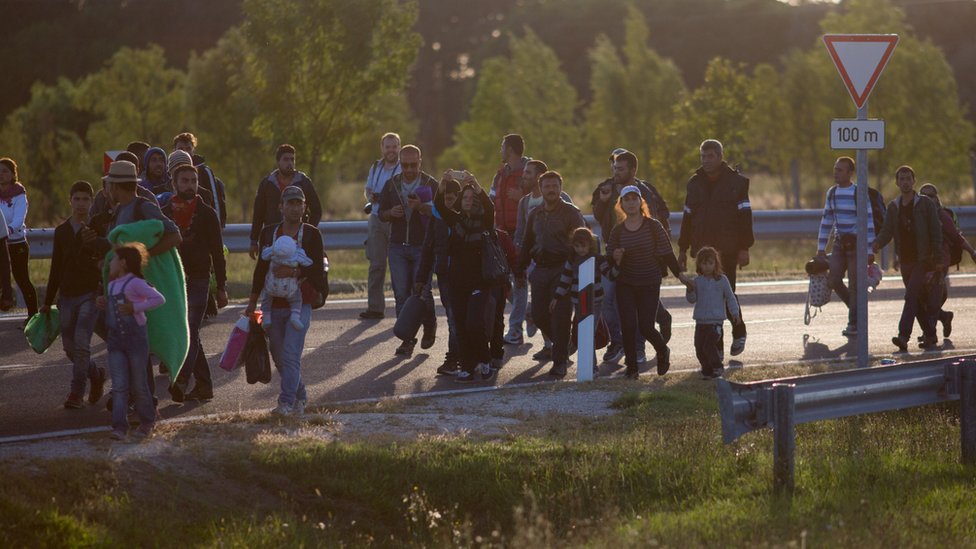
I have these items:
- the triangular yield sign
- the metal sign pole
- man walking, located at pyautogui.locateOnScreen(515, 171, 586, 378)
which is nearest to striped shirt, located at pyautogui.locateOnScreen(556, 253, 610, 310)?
man walking, located at pyautogui.locateOnScreen(515, 171, 586, 378)

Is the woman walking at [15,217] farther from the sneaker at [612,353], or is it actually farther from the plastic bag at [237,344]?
the sneaker at [612,353]

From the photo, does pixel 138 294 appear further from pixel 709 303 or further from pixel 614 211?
pixel 614 211

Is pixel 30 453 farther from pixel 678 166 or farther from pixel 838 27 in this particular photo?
pixel 838 27

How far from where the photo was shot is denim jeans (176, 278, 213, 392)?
35.5ft

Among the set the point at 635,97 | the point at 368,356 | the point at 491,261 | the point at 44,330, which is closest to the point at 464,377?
the point at 491,261

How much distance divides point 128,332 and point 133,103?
36.3 metres

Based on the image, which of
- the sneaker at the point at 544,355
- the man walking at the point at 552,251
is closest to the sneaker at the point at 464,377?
the man walking at the point at 552,251

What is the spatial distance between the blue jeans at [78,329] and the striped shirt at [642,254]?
4248 mm

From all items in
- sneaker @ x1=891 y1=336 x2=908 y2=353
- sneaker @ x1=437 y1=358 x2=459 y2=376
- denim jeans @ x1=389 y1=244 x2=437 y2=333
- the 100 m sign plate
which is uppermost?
the 100 m sign plate

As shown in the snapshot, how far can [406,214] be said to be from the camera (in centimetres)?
1439

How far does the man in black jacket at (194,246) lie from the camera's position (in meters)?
10.8

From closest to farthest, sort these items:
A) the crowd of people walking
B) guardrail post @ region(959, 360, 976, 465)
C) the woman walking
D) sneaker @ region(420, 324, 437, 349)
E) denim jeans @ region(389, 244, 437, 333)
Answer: guardrail post @ region(959, 360, 976, 465)
the crowd of people walking
sneaker @ region(420, 324, 437, 349)
the woman walking
denim jeans @ region(389, 244, 437, 333)

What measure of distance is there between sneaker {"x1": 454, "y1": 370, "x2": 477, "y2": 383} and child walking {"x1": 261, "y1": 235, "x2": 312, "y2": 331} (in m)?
2.57

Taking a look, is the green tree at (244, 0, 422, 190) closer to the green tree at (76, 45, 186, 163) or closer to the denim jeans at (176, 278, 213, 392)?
the green tree at (76, 45, 186, 163)
